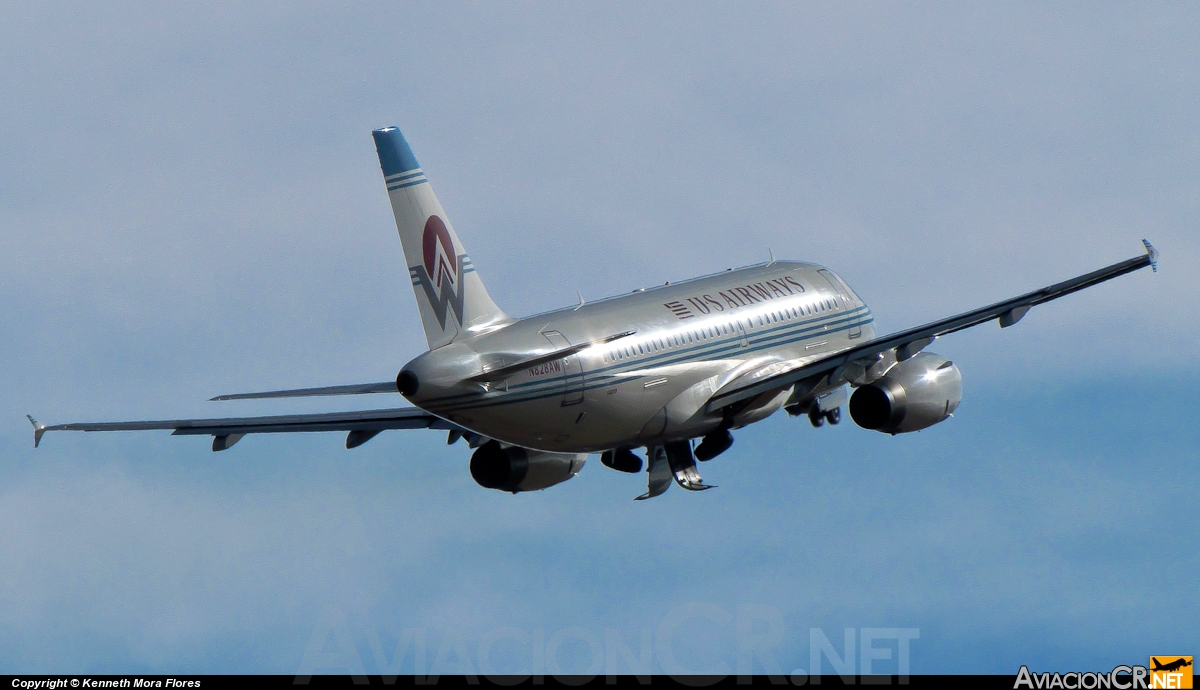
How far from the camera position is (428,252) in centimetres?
4784

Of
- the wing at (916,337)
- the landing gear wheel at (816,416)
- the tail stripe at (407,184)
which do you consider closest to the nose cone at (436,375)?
the tail stripe at (407,184)

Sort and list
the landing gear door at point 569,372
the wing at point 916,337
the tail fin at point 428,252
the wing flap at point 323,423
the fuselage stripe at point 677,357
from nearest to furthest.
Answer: the fuselage stripe at point 677,357
the tail fin at point 428,252
the landing gear door at point 569,372
the wing at point 916,337
the wing flap at point 323,423

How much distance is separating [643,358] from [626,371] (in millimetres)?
852

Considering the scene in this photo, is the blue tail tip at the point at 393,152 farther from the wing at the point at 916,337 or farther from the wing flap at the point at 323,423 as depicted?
the wing at the point at 916,337

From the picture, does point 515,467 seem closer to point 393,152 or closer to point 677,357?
point 677,357

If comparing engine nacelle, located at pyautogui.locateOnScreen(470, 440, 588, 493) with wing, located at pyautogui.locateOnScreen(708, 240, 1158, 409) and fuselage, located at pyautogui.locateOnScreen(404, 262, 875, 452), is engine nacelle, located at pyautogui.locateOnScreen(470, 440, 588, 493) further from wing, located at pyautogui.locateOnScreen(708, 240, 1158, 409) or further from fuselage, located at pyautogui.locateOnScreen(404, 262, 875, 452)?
wing, located at pyautogui.locateOnScreen(708, 240, 1158, 409)

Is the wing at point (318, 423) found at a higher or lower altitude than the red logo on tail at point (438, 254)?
lower

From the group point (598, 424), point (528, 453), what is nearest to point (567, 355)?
point (598, 424)

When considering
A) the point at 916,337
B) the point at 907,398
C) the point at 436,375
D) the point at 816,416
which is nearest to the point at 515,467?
the point at 436,375

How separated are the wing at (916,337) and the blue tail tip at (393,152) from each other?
10.5 m

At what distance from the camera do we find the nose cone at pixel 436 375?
1781 inches

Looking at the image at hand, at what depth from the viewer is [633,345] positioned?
1969 inches

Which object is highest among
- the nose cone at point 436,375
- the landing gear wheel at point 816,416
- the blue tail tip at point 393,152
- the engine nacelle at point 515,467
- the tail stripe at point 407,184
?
the blue tail tip at point 393,152

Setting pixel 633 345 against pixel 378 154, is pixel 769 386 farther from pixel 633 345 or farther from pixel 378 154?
pixel 378 154
